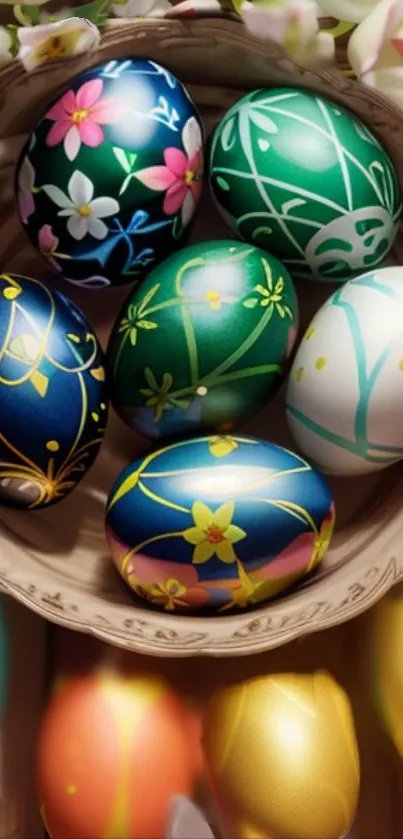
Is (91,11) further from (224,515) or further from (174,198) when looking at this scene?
(224,515)

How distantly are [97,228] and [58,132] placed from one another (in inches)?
3.7

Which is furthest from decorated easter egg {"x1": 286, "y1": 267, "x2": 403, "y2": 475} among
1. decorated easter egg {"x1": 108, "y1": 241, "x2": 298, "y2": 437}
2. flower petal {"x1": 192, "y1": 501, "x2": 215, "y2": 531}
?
flower petal {"x1": 192, "y1": 501, "x2": 215, "y2": 531}

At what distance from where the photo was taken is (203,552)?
31.0 inches

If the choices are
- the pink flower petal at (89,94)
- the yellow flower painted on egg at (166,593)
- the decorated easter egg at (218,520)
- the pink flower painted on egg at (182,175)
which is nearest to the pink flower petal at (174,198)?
the pink flower painted on egg at (182,175)

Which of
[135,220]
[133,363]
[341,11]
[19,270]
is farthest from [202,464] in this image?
[341,11]

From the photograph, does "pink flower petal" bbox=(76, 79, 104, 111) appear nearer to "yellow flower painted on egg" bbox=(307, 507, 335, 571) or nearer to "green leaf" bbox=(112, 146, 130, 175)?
"green leaf" bbox=(112, 146, 130, 175)

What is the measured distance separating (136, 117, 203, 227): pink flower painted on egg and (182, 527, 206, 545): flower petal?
0.98 ft

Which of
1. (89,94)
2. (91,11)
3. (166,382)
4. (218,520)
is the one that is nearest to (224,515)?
(218,520)

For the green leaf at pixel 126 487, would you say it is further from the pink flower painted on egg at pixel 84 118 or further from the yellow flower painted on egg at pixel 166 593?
the pink flower painted on egg at pixel 84 118

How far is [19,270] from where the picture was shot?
39.0 inches

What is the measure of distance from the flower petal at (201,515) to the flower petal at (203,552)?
0.02 metres

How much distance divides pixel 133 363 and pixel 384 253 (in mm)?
275

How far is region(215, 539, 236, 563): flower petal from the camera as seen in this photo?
30.9 inches

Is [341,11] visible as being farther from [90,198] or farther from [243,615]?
[243,615]
